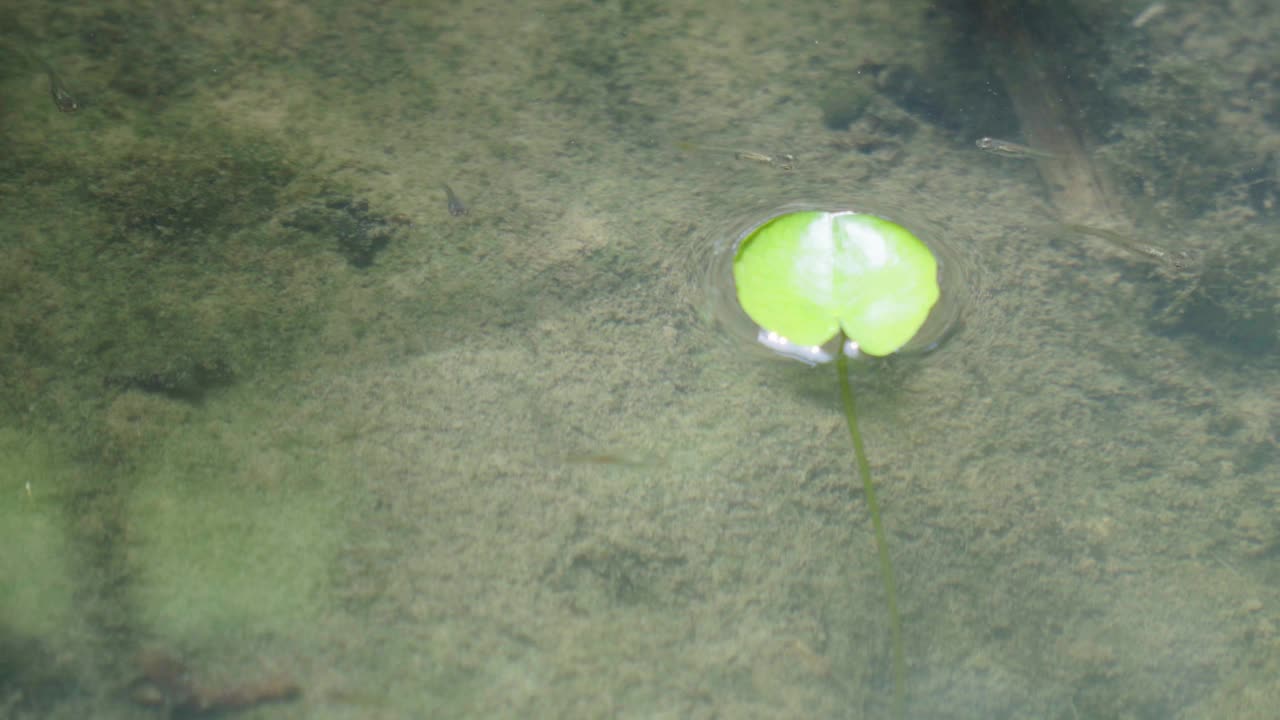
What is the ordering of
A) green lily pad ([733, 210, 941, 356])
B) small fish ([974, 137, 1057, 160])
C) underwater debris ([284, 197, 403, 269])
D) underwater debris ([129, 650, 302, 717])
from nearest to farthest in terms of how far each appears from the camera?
underwater debris ([129, 650, 302, 717]) → green lily pad ([733, 210, 941, 356]) → underwater debris ([284, 197, 403, 269]) → small fish ([974, 137, 1057, 160])

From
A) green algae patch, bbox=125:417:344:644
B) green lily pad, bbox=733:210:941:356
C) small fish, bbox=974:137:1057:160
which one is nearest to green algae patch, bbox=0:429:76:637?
green algae patch, bbox=125:417:344:644

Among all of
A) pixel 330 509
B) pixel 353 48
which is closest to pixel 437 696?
pixel 330 509

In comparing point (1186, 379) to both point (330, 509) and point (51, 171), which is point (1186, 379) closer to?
point (330, 509)

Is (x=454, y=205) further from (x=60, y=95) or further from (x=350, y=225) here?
(x=60, y=95)

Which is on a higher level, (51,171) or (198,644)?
(51,171)

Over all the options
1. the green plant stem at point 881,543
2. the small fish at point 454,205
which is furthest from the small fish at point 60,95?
the green plant stem at point 881,543

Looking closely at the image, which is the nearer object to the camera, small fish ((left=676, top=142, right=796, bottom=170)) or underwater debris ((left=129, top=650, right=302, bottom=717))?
underwater debris ((left=129, top=650, right=302, bottom=717))

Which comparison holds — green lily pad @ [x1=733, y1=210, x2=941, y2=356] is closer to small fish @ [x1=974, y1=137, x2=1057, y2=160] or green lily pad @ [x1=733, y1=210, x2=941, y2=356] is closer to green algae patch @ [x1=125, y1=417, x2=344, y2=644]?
small fish @ [x1=974, y1=137, x2=1057, y2=160]
